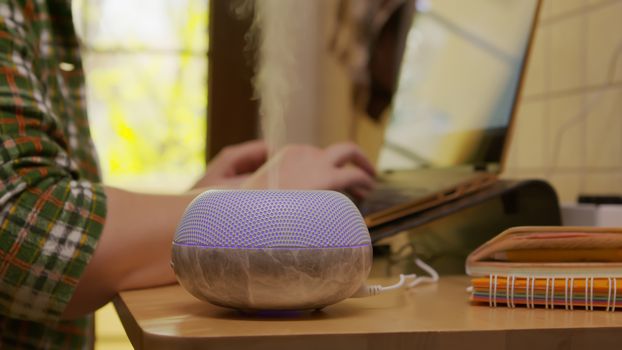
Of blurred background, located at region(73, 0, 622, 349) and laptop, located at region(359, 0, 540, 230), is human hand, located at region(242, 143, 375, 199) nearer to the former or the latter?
laptop, located at region(359, 0, 540, 230)

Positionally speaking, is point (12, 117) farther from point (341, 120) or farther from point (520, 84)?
point (341, 120)

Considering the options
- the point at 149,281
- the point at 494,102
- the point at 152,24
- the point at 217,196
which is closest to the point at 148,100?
the point at 152,24

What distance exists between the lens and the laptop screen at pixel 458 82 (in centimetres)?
88

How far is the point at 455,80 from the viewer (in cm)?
106

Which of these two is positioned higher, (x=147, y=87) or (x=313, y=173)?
(x=313, y=173)

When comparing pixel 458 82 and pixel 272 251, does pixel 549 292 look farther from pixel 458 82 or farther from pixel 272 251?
pixel 458 82

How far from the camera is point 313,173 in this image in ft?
2.68

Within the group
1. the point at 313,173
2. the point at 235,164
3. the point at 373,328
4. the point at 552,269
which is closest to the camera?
the point at 373,328

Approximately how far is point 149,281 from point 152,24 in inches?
75.9

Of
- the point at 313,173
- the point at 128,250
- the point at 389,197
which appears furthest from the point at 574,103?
the point at 128,250

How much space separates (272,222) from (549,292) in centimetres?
21

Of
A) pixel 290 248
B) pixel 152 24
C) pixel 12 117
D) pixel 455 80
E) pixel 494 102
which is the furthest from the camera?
pixel 152 24

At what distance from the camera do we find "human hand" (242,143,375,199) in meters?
0.81

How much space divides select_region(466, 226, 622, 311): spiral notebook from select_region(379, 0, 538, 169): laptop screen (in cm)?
32
